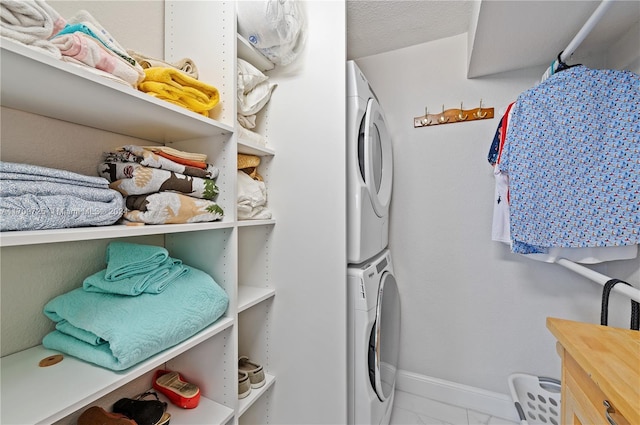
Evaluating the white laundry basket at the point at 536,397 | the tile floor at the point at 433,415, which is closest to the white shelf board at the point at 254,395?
the tile floor at the point at 433,415

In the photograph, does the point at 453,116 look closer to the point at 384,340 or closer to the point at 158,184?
the point at 384,340

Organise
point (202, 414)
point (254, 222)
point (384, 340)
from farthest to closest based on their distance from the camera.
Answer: point (384, 340) < point (254, 222) < point (202, 414)

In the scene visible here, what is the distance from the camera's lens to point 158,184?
80cm

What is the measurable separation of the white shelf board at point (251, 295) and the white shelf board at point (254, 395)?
400 millimetres

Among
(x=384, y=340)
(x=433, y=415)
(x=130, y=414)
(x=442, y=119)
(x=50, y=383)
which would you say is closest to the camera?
(x=50, y=383)

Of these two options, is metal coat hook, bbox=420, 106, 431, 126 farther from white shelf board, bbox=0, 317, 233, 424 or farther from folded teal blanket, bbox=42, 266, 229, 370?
white shelf board, bbox=0, 317, 233, 424

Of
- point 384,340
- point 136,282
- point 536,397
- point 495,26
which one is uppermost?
point 495,26

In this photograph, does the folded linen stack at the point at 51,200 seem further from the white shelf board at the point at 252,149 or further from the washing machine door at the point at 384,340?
the washing machine door at the point at 384,340

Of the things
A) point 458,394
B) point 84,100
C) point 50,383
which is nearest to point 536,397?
point 458,394

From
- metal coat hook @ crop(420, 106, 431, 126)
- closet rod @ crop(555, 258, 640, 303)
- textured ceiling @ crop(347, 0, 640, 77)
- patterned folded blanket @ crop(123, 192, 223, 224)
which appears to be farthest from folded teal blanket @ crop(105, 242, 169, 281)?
metal coat hook @ crop(420, 106, 431, 126)

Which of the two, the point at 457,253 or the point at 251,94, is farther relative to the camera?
the point at 457,253

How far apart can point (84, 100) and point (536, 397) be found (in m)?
2.46

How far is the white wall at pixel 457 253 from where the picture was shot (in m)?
1.60

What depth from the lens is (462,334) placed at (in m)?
1.76
